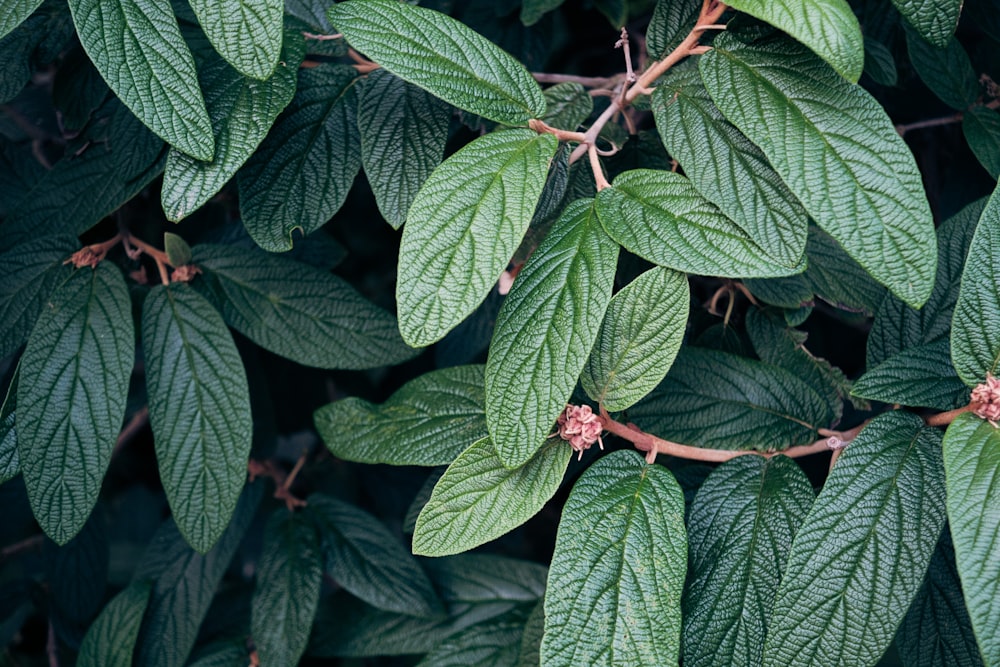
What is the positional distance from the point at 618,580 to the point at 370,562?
22.8 inches

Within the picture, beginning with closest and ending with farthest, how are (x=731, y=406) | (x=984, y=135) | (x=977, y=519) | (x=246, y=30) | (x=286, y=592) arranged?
1. (x=977, y=519)
2. (x=246, y=30)
3. (x=731, y=406)
4. (x=984, y=135)
5. (x=286, y=592)

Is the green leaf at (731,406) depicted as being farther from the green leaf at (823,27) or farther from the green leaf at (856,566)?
the green leaf at (823,27)

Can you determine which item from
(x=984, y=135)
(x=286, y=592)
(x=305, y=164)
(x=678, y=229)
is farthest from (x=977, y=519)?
(x=286, y=592)

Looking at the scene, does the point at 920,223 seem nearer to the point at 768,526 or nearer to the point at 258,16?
the point at 768,526

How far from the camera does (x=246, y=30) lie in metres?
0.79

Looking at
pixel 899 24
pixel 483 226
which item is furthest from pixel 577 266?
pixel 899 24

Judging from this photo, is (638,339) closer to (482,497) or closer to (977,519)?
(482,497)

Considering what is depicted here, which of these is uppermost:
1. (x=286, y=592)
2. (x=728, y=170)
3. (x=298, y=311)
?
(x=728, y=170)

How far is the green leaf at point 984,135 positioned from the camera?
1.03 meters

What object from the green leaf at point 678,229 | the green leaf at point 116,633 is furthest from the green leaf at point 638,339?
the green leaf at point 116,633

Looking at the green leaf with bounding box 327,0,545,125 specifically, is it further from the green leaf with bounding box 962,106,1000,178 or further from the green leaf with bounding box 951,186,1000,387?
the green leaf with bounding box 962,106,1000,178

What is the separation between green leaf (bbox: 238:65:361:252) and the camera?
0.96 m

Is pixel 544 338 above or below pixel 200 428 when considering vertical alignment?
above

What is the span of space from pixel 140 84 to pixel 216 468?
44 centimetres
